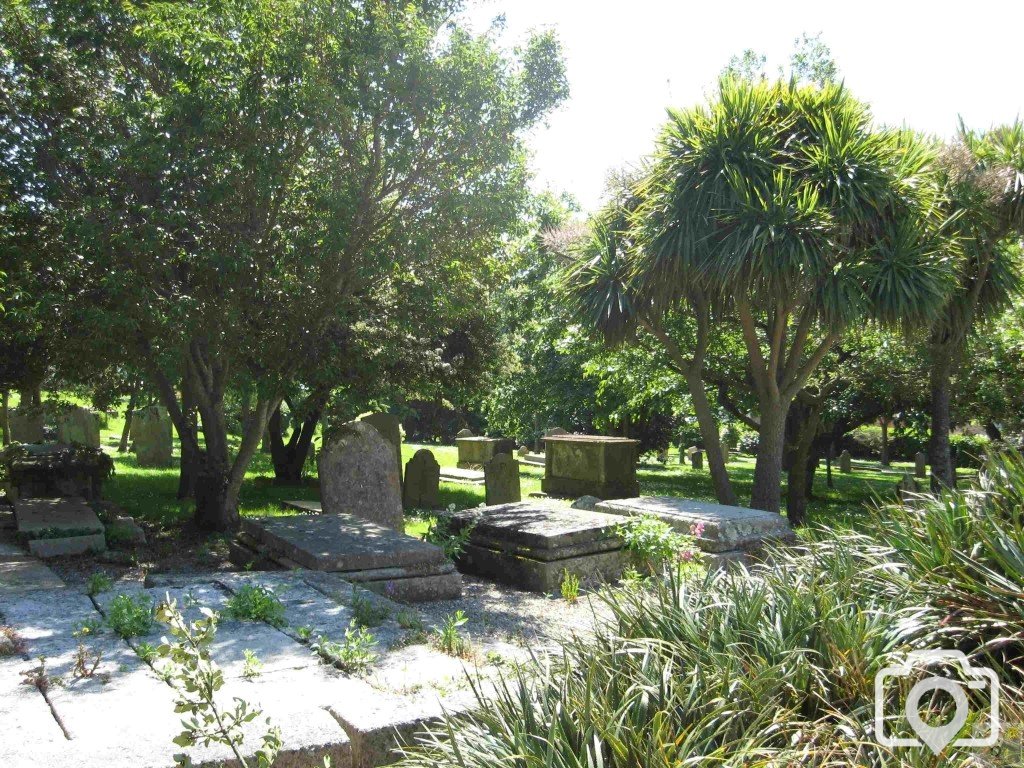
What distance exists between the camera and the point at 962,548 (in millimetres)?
4121

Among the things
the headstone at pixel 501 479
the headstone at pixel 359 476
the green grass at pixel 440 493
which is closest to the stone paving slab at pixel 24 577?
the headstone at pixel 359 476

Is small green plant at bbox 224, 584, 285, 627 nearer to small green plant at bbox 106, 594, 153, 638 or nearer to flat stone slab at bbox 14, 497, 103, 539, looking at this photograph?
small green plant at bbox 106, 594, 153, 638

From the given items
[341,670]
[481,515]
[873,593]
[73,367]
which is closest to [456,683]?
[341,670]

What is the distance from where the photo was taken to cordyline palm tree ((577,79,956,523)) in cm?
1015

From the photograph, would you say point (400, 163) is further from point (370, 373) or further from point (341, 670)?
point (341, 670)

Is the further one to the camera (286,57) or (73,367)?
(73,367)

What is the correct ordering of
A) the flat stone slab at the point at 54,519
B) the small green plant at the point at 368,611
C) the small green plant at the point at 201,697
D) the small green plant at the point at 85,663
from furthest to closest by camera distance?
the flat stone slab at the point at 54,519 < the small green plant at the point at 368,611 < the small green plant at the point at 85,663 < the small green plant at the point at 201,697

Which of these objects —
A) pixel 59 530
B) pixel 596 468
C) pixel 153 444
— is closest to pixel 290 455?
pixel 153 444

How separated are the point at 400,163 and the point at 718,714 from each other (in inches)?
274

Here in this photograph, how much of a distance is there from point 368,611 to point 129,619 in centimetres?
128

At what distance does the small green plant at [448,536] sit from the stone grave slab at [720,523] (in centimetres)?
171

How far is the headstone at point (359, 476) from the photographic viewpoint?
1004 centimetres

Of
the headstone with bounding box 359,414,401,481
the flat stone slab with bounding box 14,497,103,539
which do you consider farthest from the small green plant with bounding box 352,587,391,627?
the headstone with bounding box 359,414,401,481

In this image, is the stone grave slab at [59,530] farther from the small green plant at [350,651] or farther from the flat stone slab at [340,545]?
the small green plant at [350,651]
